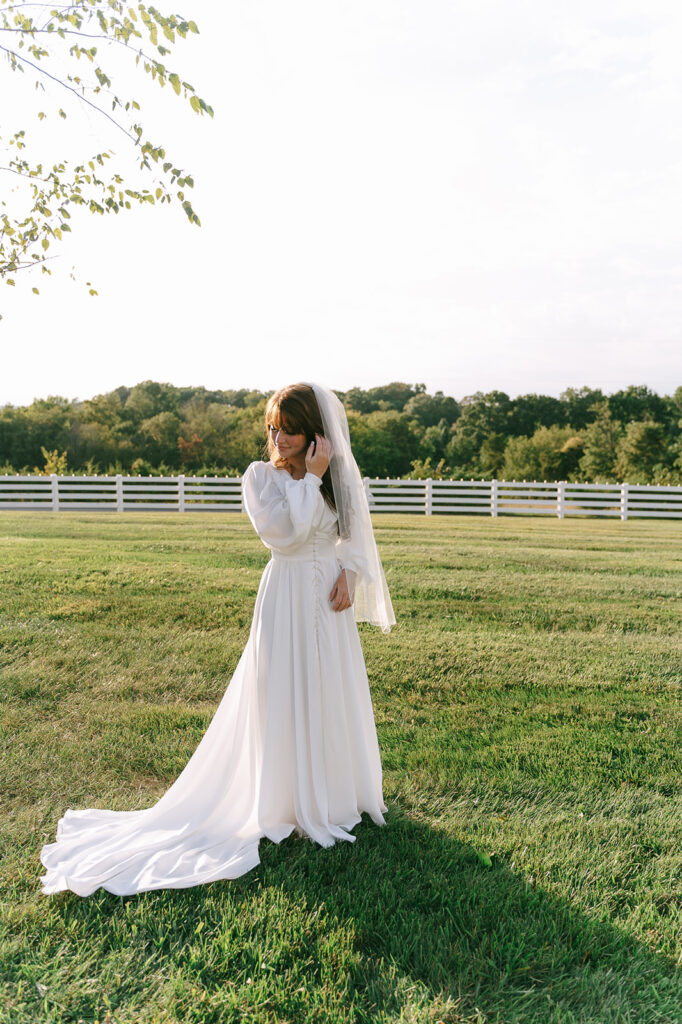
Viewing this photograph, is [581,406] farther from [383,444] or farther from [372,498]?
[372,498]

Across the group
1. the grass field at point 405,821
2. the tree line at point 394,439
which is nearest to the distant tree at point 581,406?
the tree line at point 394,439

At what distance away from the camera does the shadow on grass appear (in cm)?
248

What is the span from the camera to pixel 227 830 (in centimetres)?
348

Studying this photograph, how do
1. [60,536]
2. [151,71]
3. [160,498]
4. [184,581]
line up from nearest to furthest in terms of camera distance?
1. [151,71]
2. [184,581]
3. [60,536]
4. [160,498]

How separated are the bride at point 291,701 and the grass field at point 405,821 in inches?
7.3

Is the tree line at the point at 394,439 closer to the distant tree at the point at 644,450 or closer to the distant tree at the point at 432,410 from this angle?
the distant tree at the point at 644,450

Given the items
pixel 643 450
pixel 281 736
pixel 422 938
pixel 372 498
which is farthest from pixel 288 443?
pixel 643 450

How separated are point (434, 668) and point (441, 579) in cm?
344

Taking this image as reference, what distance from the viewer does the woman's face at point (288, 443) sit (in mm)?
3613

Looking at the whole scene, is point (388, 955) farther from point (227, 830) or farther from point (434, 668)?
point (434, 668)

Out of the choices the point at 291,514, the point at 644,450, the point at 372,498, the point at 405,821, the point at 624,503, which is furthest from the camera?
the point at 644,450

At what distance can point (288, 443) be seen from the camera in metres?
3.62

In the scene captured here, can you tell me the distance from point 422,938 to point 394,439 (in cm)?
3769

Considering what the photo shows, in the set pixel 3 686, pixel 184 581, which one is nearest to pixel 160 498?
pixel 184 581
